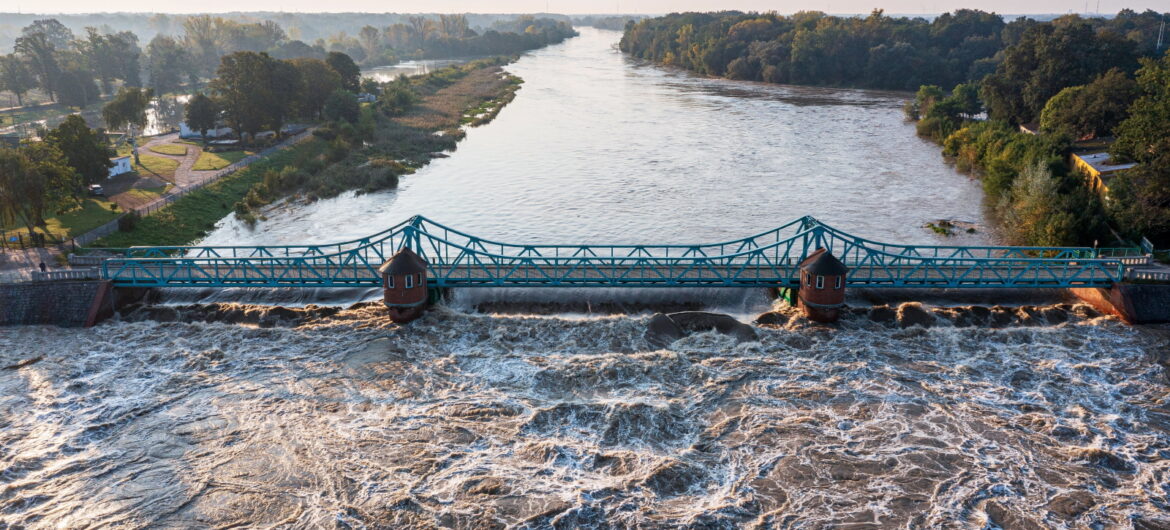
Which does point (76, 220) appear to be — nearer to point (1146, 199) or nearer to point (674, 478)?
point (674, 478)

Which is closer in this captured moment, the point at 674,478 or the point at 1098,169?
the point at 674,478

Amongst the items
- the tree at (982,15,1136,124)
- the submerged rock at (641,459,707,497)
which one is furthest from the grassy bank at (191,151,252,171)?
the tree at (982,15,1136,124)

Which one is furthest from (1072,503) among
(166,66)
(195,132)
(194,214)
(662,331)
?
(166,66)

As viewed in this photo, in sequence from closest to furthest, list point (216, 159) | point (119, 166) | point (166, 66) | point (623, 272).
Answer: point (623, 272), point (119, 166), point (216, 159), point (166, 66)

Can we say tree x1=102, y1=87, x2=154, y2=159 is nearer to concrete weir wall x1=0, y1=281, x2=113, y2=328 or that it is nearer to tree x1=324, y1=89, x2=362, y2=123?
tree x1=324, y1=89, x2=362, y2=123

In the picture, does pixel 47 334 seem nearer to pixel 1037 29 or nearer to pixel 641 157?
pixel 641 157

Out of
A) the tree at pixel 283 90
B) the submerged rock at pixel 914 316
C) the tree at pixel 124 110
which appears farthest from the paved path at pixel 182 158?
the submerged rock at pixel 914 316
